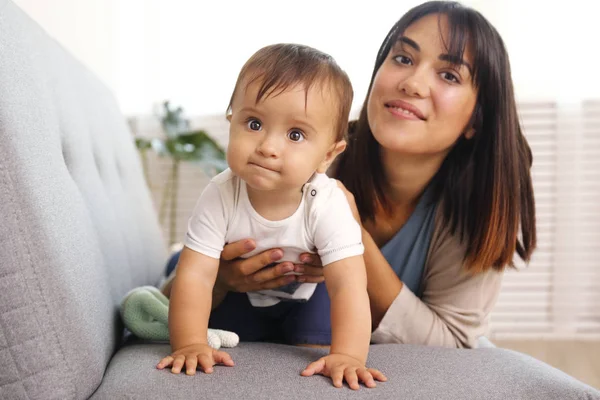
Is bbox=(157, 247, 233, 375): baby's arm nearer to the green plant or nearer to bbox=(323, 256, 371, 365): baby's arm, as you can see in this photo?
bbox=(323, 256, 371, 365): baby's arm

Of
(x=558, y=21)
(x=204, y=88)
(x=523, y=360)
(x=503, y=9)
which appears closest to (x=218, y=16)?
(x=204, y=88)

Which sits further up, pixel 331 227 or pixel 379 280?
pixel 331 227

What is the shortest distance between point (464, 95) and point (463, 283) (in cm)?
42

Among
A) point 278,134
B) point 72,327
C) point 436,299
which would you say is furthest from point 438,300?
point 72,327

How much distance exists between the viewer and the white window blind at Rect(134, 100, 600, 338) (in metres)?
3.19

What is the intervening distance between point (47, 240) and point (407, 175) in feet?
2.97

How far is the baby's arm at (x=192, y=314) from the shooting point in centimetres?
100

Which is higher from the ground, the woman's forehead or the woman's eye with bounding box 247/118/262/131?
the woman's forehead

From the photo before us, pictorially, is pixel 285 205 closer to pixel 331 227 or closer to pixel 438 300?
pixel 331 227

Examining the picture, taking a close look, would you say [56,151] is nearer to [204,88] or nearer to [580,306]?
[204,88]

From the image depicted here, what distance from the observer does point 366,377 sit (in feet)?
3.17

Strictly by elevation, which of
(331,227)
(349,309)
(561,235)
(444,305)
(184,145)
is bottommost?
(561,235)

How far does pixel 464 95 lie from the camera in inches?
55.9

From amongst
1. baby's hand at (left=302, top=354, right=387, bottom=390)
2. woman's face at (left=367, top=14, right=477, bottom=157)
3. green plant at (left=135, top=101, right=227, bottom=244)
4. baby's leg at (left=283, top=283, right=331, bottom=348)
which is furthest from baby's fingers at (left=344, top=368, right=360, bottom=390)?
green plant at (left=135, top=101, right=227, bottom=244)
